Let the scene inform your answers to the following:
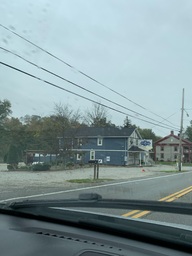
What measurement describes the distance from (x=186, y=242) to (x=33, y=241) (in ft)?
3.16

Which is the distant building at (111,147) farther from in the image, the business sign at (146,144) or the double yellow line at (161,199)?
the double yellow line at (161,199)

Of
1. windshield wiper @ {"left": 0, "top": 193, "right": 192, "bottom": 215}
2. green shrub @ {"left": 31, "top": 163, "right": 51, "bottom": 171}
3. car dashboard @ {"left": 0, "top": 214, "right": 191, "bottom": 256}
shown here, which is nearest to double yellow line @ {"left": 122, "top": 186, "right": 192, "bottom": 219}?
windshield wiper @ {"left": 0, "top": 193, "right": 192, "bottom": 215}

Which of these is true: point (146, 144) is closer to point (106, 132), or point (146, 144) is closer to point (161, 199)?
point (106, 132)

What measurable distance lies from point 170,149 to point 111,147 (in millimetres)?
46181

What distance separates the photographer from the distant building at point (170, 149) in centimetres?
Answer: 9869

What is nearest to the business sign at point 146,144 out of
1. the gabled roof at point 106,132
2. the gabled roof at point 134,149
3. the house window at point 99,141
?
the gabled roof at point 134,149

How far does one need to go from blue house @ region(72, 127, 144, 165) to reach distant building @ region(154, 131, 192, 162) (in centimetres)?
4136

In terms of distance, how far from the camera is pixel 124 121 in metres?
106

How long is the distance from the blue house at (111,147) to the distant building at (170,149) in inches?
1628

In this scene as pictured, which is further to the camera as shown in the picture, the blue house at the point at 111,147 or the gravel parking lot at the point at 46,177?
the blue house at the point at 111,147

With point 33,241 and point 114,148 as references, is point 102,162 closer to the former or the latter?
point 114,148

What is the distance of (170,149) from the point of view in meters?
99.4

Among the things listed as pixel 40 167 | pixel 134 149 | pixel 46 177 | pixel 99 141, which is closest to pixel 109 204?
pixel 46 177

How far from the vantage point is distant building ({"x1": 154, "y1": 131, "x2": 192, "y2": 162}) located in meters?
98.7
